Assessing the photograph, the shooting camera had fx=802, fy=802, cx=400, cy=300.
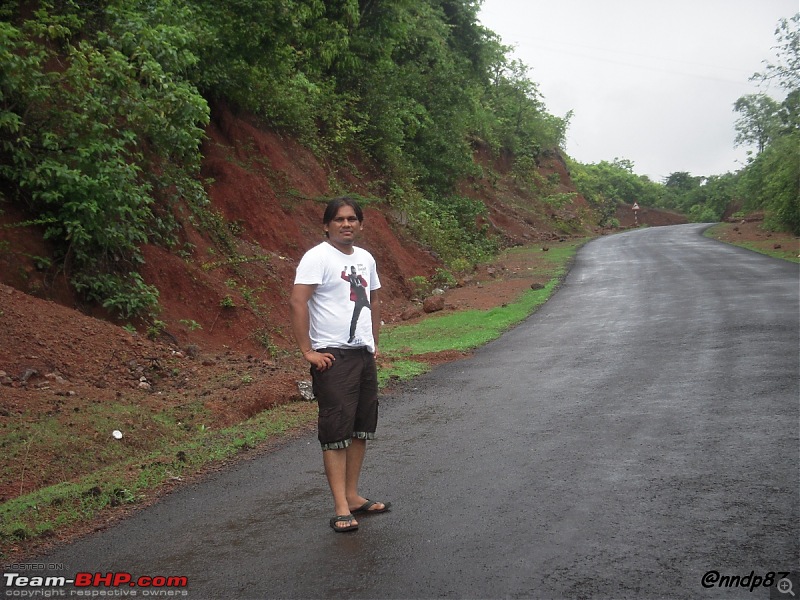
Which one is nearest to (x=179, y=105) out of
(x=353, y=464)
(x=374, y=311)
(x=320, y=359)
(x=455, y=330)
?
(x=455, y=330)

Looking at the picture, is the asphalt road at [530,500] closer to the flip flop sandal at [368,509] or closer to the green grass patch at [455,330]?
the flip flop sandal at [368,509]

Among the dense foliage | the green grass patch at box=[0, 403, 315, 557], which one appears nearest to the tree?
the dense foliage

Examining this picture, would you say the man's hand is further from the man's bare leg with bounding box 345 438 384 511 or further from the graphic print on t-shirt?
the man's bare leg with bounding box 345 438 384 511

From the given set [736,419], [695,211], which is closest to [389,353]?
[736,419]

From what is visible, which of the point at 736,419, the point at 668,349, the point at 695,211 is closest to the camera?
the point at 736,419

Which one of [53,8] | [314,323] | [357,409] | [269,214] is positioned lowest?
[357,409]

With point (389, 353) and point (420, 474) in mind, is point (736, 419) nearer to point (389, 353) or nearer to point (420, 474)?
point (420, 474)

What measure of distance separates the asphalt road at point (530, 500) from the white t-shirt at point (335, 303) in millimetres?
1142

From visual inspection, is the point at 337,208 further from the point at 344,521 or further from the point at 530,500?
the point at 530,500

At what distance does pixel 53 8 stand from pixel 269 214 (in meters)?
7.31

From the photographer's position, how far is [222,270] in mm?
14758

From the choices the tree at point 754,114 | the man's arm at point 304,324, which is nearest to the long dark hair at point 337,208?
the man's arm at point 304,324

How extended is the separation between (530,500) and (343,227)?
213 centimetres

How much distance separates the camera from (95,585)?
167 inches
